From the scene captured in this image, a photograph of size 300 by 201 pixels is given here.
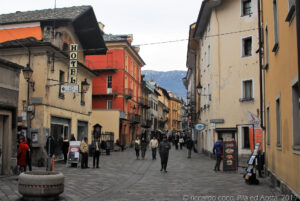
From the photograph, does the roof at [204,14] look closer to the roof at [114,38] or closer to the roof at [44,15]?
the roof at [44,15]

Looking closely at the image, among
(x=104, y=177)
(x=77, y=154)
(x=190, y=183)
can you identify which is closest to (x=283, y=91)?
(x=190, y=183)

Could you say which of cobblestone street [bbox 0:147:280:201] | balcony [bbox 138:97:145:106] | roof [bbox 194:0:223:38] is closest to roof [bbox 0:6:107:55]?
roof [bbox 194:0:223:38]

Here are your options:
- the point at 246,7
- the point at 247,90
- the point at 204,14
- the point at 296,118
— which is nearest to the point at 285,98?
the point at 296,118

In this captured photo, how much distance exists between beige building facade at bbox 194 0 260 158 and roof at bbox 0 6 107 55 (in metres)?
8.48

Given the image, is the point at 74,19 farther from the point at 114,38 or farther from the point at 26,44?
the point at 114,38

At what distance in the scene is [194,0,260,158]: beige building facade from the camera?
1054 inches

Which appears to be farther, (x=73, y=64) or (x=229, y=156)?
(x=73, y=64)

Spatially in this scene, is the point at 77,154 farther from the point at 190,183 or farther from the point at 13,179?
the point at 190,183

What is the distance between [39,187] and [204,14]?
2470 cm

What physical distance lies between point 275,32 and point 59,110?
15031 mm

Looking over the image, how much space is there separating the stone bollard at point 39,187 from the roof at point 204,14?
72.7 feet

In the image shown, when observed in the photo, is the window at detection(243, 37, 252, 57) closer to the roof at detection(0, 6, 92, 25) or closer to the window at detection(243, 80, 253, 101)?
the window at detection(243, 80, 253, 101)

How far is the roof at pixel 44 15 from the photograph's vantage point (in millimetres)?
23675

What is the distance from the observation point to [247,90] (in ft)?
89.5
